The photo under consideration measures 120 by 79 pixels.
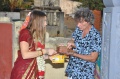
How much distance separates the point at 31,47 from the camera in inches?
160

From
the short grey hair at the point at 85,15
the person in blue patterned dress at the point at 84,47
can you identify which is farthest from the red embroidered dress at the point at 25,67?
the short grey hair at the point at 85,15

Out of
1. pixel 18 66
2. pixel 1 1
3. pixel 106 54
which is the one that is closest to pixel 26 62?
pixel 18 66

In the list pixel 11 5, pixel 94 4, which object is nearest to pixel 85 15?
pixel 11 5

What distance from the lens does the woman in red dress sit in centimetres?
399

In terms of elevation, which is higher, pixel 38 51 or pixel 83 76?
pixel 38 51

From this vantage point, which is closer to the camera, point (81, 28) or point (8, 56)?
point (81, 28)

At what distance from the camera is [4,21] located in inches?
255

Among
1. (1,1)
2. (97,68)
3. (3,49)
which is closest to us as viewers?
(97,68)

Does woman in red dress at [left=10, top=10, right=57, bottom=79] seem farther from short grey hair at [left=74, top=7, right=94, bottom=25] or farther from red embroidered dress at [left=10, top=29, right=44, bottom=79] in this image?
short grey hair at [left=74, top=7, right=94, bottom=25]

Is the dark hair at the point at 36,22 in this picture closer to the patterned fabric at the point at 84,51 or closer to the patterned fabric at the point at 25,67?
the patterned fabric at the point at 25,67

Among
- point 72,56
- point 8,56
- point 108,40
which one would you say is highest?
point 108,40

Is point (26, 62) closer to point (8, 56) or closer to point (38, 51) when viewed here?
point (38, 51)

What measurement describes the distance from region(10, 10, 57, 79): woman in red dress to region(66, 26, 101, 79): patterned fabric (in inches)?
12.3

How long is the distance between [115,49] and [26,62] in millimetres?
1203
